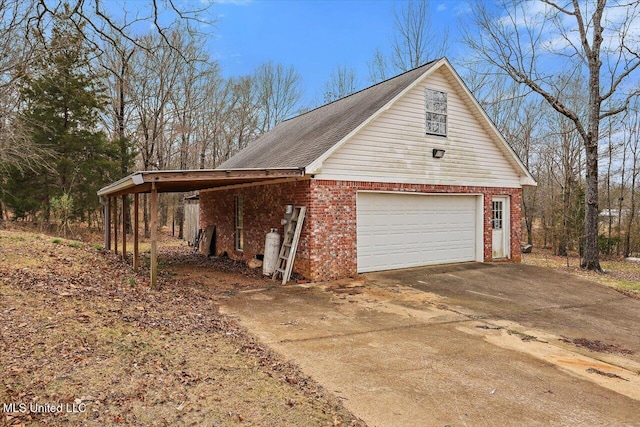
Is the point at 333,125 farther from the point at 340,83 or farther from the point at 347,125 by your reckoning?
the point at 340,83

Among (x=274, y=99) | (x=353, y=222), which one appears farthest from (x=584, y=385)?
(x=274, y=99)

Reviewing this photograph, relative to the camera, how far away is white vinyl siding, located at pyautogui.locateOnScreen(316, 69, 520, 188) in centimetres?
947

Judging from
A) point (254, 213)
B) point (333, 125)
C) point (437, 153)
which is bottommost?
point (254, 213)

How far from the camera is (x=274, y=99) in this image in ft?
95.6

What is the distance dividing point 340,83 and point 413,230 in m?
18.8

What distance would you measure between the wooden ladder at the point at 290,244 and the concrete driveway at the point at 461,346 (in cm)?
67

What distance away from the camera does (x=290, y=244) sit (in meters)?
9.20

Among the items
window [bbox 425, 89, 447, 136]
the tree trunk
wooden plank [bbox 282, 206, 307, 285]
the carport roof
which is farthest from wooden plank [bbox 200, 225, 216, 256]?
the tree trunk

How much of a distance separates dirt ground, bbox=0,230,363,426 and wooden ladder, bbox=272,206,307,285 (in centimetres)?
246

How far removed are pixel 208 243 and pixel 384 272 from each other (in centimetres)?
772

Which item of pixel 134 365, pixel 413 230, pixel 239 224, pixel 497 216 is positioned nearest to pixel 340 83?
pixel 239 224

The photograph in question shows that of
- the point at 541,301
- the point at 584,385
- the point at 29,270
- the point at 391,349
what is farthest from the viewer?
the point at 541,301

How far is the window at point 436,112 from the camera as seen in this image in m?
10.7

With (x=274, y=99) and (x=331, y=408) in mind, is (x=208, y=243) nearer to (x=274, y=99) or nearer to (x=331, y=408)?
(x=331, y=408)
